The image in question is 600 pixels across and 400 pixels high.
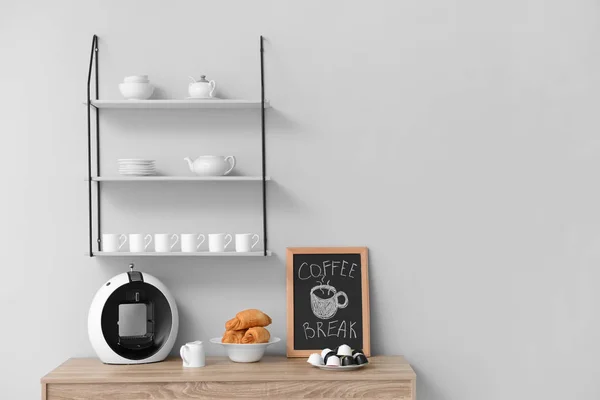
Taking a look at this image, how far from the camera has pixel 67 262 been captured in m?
2.80

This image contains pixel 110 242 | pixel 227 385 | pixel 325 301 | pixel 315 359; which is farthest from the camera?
pixel 325 301

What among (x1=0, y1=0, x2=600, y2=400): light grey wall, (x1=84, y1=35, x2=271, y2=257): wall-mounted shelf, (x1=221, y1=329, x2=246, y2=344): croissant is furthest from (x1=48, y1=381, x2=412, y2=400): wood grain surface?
(x1=84, y1=35, x2=271, y2=257): wall-mounted shelf

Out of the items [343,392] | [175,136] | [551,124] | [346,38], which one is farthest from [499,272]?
[175,136]

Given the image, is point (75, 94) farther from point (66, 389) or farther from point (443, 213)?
point (443, 213)

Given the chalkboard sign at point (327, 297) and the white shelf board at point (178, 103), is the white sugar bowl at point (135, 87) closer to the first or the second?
the white shelf board at point (178, 103)

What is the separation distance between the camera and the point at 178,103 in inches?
105

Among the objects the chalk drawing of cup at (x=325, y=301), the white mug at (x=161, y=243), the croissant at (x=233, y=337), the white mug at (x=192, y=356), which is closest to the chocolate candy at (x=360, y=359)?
the chalk drawing of cup at (x=325, y=301)

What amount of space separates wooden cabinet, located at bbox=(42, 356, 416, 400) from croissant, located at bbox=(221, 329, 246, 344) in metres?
0.16

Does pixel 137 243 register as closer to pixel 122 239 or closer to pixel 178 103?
pixel 122 239

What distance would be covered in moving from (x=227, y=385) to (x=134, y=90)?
1.13 metres

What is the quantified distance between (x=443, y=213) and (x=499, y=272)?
→ 32 centimetres

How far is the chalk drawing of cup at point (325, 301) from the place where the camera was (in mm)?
2787

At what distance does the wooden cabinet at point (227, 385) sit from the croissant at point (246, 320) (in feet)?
0.63

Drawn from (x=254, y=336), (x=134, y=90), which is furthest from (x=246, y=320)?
(x=134, y=90)
